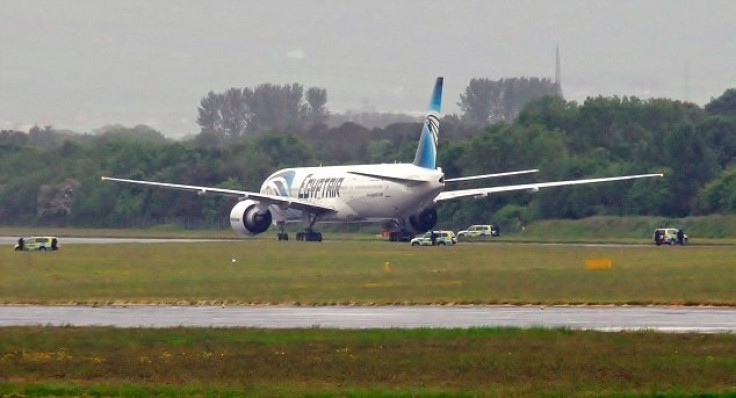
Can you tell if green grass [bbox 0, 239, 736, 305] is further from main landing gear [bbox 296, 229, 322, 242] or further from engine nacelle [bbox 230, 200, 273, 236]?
engine nacelle [bbox 230, 200, 273, 236]

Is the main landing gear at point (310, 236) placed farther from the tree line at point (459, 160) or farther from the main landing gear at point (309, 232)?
the tree line at point (459, 160)

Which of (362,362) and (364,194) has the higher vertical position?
(364,194)

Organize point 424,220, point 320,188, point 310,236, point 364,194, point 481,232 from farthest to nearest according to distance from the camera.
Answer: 1. point 481,232
2. point 320,188
3. point 310,236
4. point 424,220
5. point 364,194

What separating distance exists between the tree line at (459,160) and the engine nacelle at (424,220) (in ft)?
44.6

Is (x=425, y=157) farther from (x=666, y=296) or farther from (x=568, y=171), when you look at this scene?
(x=666, y=296)

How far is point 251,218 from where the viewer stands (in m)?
107

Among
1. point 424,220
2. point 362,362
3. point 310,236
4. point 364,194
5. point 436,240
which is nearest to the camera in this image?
point 362,362

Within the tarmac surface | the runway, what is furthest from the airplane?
the runway

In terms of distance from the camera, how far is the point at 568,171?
12262 cm

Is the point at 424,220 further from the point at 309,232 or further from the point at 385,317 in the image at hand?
the point at 385,317

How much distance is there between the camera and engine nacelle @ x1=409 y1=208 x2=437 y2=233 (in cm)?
10362

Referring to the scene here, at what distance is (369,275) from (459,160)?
66.6 metres

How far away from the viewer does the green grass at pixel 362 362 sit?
26.1 metres

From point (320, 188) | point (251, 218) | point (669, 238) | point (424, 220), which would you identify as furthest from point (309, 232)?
point (669, 238)
